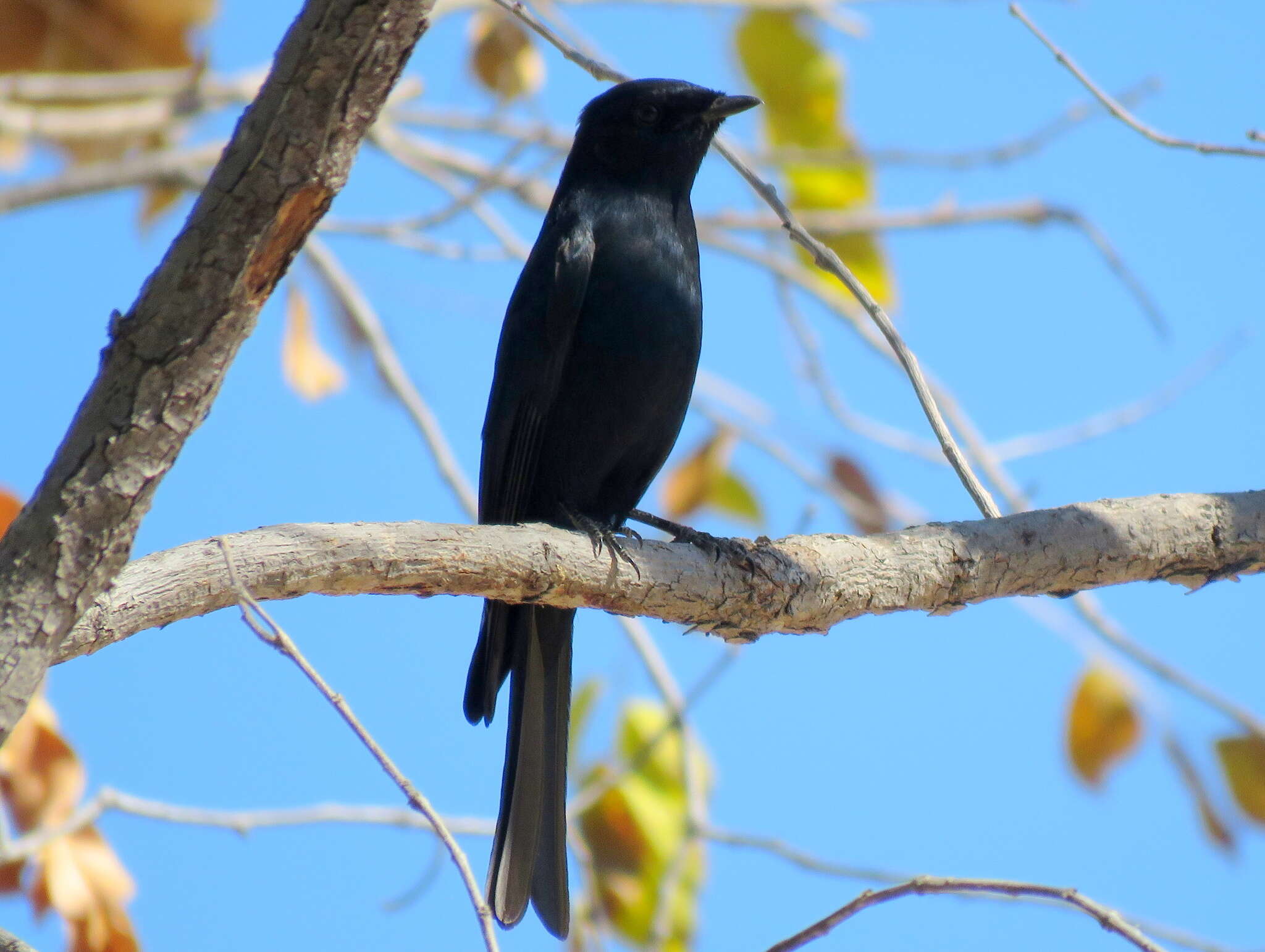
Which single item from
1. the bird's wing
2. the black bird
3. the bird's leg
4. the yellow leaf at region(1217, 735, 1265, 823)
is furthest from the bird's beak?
the yellow leaf at region(1217, 735, 1265, 823)

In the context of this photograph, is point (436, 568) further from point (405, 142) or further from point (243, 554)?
point (405, 142)

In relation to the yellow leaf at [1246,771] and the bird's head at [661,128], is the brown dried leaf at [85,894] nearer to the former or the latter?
the bird's head at [661,128]

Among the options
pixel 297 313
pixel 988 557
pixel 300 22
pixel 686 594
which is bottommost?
pixel 988 557

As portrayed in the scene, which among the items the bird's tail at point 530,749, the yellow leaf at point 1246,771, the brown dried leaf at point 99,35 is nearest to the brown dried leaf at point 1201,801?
the yellow leaf at point 1246,771

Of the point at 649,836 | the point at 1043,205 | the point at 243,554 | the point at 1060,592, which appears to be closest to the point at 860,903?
the point at 243,554

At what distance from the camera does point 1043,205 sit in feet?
18.2

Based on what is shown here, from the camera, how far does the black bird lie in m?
3.71

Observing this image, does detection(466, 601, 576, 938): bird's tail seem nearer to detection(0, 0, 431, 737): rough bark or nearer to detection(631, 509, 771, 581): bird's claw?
detection(631, 509, 771, 581): bird's claw

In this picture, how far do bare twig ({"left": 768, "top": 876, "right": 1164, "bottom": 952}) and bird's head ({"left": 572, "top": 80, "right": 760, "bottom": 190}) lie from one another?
268cm

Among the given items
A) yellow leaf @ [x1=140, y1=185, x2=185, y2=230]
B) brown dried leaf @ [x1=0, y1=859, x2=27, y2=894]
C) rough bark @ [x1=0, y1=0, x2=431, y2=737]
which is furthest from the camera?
yellow leaf @ [x1=140, y1=185, x2=185, y2=230]

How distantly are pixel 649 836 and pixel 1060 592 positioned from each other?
7.24 feet

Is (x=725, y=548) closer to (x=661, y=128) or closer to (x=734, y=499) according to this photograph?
(x=661, y=128)

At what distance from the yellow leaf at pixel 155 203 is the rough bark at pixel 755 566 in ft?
13.5

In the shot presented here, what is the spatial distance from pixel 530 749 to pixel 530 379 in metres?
1.11
